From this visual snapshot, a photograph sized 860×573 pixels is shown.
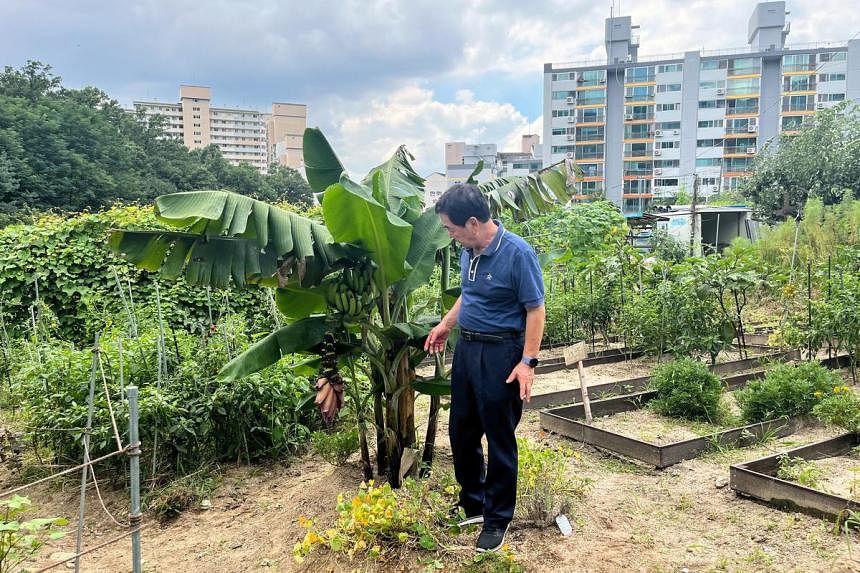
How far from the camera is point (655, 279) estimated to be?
7773mm

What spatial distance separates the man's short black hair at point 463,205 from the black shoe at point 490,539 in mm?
1535

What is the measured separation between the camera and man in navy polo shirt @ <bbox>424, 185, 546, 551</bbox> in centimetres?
273

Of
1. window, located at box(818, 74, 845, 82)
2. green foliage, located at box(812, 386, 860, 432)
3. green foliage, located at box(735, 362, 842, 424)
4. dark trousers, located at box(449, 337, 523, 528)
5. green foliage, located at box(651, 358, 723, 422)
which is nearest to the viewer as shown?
dark trousers, located at box(449, 337, 523, 528)

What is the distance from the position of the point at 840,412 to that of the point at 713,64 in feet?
191

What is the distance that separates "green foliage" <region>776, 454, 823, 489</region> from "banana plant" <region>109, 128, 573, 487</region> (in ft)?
7.47

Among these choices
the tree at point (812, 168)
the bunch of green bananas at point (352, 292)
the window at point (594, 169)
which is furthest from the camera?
the window at point (594, 169)

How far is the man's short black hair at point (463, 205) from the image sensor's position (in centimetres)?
274

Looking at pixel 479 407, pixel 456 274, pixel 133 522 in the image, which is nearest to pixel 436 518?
pixel 479 407

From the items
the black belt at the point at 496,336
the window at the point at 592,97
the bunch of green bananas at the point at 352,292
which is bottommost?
the black belt at the point at 496,336

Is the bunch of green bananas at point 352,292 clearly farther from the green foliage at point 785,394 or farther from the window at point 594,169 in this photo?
the window at point 594,169

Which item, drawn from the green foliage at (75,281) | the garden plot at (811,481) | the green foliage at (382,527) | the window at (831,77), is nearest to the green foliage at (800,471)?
the garden plot at (811,481)

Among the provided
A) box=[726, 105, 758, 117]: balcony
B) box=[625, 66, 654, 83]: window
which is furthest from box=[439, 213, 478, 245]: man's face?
box=[726, 105, 758, 117]: balcony

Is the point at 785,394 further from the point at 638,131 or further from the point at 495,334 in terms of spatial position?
the point at 638,131

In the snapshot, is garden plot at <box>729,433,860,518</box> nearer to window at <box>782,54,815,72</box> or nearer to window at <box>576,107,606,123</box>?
window at <box>576,107,606,123</box>
